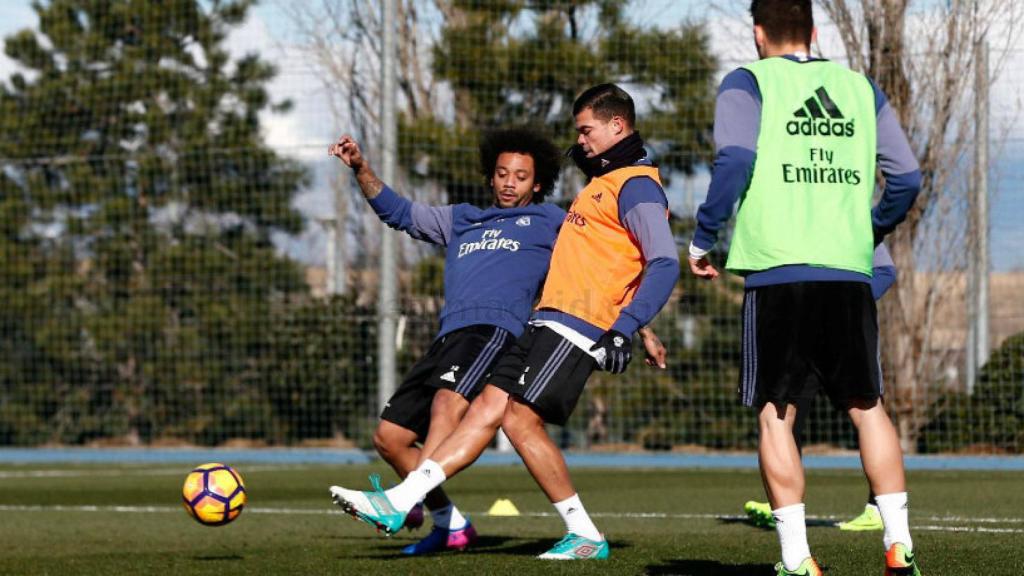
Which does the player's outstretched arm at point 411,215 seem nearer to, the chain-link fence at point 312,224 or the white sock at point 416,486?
the white sock at point 416,486

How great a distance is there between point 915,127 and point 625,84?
10.8 ft

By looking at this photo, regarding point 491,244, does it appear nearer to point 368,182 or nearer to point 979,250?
point 368,182

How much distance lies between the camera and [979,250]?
55.3 feet

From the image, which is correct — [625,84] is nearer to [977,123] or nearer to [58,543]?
[977,123]

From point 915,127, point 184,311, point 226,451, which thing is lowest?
point 226,451

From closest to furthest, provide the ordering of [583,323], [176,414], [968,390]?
1. [583,323]
2. [968,390]
3. [176,414]

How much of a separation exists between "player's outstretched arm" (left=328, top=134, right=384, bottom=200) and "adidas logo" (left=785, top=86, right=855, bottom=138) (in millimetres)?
2113

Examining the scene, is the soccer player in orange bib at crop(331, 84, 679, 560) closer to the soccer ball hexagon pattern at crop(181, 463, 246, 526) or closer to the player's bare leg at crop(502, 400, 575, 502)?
the player's bare leg at crop(502, 400, 575, 502)

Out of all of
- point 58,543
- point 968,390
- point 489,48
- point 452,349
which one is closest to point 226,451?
point 489,48

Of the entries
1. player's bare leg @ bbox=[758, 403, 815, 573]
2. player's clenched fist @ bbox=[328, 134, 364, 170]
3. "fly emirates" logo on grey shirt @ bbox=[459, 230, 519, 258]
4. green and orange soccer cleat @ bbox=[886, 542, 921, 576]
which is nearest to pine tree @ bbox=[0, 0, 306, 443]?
"fly emirates" logo on grey shirt @ bbox=[459, 230, 519, 258]

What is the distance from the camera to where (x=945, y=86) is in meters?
17.4

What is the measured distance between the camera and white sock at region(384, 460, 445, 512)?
5.98 meters

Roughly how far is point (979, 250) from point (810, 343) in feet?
40.8

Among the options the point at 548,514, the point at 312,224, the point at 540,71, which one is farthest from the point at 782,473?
the point at 312,224
